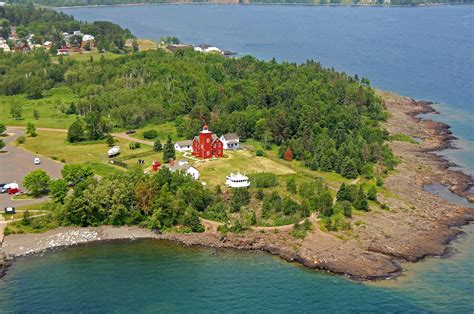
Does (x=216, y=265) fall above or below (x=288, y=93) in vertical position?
below

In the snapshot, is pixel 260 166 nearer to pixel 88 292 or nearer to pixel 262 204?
pixel 262 204

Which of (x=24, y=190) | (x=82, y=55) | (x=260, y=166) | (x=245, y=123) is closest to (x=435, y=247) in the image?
(x=260, y=166)

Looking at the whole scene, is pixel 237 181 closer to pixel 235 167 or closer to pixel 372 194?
pixel 235 167

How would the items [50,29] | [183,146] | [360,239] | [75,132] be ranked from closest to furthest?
[360,239], [183,146], [75,132], [50,29]

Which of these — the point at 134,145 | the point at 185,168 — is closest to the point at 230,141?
the point at 185,168

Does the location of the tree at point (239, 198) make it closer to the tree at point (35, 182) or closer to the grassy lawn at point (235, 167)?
the grassy lawn at point (235, 167)

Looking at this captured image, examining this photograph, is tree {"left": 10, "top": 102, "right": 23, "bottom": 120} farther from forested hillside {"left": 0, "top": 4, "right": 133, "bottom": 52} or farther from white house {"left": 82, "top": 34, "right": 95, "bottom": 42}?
white house {"left": 82, "top": 34, "right": 95, "bottom": 42}
